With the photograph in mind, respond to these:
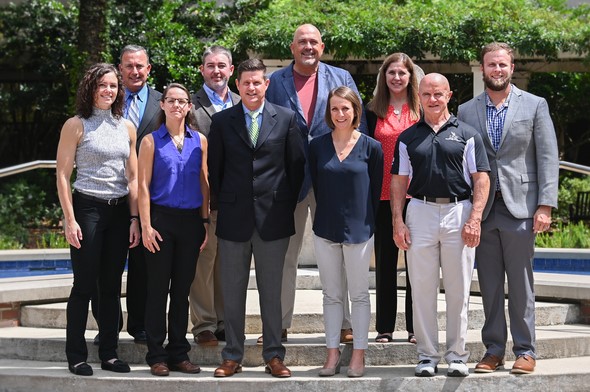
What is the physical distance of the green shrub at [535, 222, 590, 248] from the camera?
12.6 metres

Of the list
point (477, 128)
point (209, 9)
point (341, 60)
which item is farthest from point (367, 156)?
point (209, 9)

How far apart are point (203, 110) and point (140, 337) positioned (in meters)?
1.60

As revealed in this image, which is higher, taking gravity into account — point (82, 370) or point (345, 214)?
point (345, 214)

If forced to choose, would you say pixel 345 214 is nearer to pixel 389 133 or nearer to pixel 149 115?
pixel 389 133

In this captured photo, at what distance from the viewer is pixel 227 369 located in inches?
251

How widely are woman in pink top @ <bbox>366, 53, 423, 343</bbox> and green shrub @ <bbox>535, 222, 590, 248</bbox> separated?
247 inches

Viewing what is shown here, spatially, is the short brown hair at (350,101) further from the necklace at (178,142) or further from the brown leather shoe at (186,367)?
the brown leather shoe at (186,367)

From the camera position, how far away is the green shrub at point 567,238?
41.5 feet

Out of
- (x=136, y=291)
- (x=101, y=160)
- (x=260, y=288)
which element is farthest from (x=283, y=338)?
Result: (x=101, y=160)

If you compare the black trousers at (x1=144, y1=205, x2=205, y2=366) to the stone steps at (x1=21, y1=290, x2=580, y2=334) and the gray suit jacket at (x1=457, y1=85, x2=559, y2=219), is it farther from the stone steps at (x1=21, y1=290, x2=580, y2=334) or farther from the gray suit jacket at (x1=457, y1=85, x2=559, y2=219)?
the gray suit jacket at (x1=457, y1=85, x2=559, y2=219)

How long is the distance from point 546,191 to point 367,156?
3.69ft

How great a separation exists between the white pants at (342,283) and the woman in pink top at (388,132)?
0.44 m

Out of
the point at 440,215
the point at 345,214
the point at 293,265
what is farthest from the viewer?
the point at 293,265

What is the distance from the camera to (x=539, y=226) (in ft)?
20.6
